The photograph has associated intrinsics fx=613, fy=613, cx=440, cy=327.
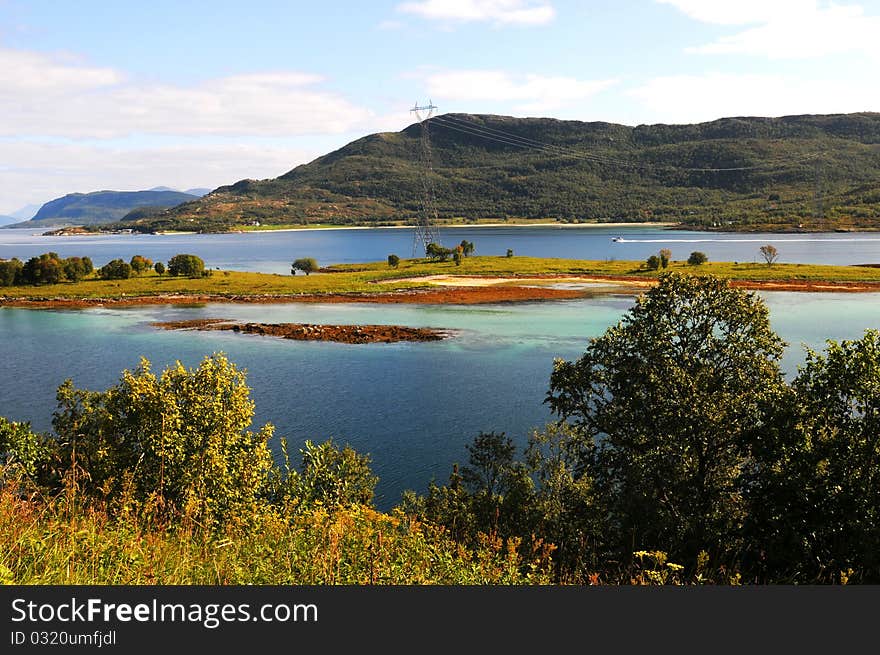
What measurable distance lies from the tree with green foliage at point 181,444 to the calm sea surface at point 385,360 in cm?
1274

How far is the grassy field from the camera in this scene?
404 feet

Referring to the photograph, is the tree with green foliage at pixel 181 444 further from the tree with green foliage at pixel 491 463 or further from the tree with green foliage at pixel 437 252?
the tree with green foliage at pixel 437 252

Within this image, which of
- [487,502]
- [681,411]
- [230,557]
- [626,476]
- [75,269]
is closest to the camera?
[230,557]

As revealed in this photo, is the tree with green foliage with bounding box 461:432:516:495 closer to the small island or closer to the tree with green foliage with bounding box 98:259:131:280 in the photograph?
the small island

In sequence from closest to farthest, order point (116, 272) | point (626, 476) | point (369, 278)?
point (626, 476) < point (116, 272) < point (369, 278)

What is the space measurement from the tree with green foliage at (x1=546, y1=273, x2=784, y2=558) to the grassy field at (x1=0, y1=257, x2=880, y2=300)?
9475cm

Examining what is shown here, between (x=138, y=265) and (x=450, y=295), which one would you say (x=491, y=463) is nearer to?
(x=450, y=295)

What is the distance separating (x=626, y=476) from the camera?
2264 centimetres

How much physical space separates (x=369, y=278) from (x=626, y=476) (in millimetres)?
122004

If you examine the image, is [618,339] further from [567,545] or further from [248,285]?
[248,285]

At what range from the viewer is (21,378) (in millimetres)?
61344

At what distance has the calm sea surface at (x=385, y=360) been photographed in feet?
144

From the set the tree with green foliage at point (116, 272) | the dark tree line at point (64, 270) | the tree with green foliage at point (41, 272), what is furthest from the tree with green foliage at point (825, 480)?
the tree with green foliage at point (41, 272)

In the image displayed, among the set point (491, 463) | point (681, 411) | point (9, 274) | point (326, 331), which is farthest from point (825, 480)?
point (9, 274)
